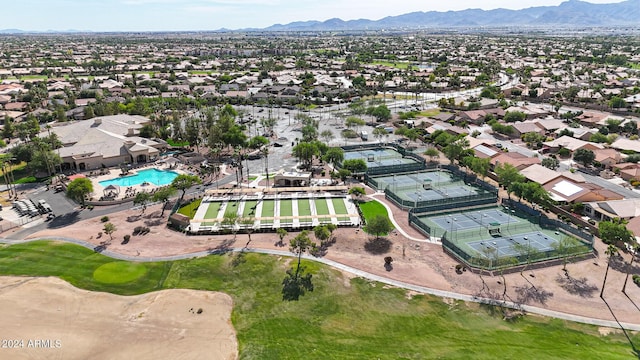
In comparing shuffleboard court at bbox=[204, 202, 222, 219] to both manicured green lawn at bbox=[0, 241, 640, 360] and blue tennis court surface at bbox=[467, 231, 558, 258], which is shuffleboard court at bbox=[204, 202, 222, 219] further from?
blue tennis court surface at bbox=[467, 231, 558, 258]

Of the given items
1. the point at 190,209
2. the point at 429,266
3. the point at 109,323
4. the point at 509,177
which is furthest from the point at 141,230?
the point at 509,177

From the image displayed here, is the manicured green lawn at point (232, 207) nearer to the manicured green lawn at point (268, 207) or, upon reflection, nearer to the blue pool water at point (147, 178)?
the manicured green lawn at point (268, 207)

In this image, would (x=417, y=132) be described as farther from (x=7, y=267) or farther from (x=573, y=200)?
(x=7, y=267)

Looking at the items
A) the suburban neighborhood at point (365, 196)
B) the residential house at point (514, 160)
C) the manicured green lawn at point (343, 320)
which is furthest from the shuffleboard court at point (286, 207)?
the residential house at point (514, 160)

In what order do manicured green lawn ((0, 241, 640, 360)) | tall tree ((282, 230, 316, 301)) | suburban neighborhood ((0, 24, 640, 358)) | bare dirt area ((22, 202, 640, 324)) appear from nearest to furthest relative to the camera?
1. manicured green lawn ((0, 241, 640, 360))
2. bare dirt area ((22, 202, 640, 324))
3. tall tree ((282, 230, 316, 301))
4. suburban neighborhood ((0, 24, 640, 358))

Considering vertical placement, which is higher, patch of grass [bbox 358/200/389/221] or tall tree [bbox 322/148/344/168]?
tall tree [bbox 322/148/344/168]

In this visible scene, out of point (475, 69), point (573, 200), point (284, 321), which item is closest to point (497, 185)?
point (573, 200)

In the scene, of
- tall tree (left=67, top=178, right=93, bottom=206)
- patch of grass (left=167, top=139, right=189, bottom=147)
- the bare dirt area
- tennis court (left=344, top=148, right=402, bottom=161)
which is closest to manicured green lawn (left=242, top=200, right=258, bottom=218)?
the bare dirt area
